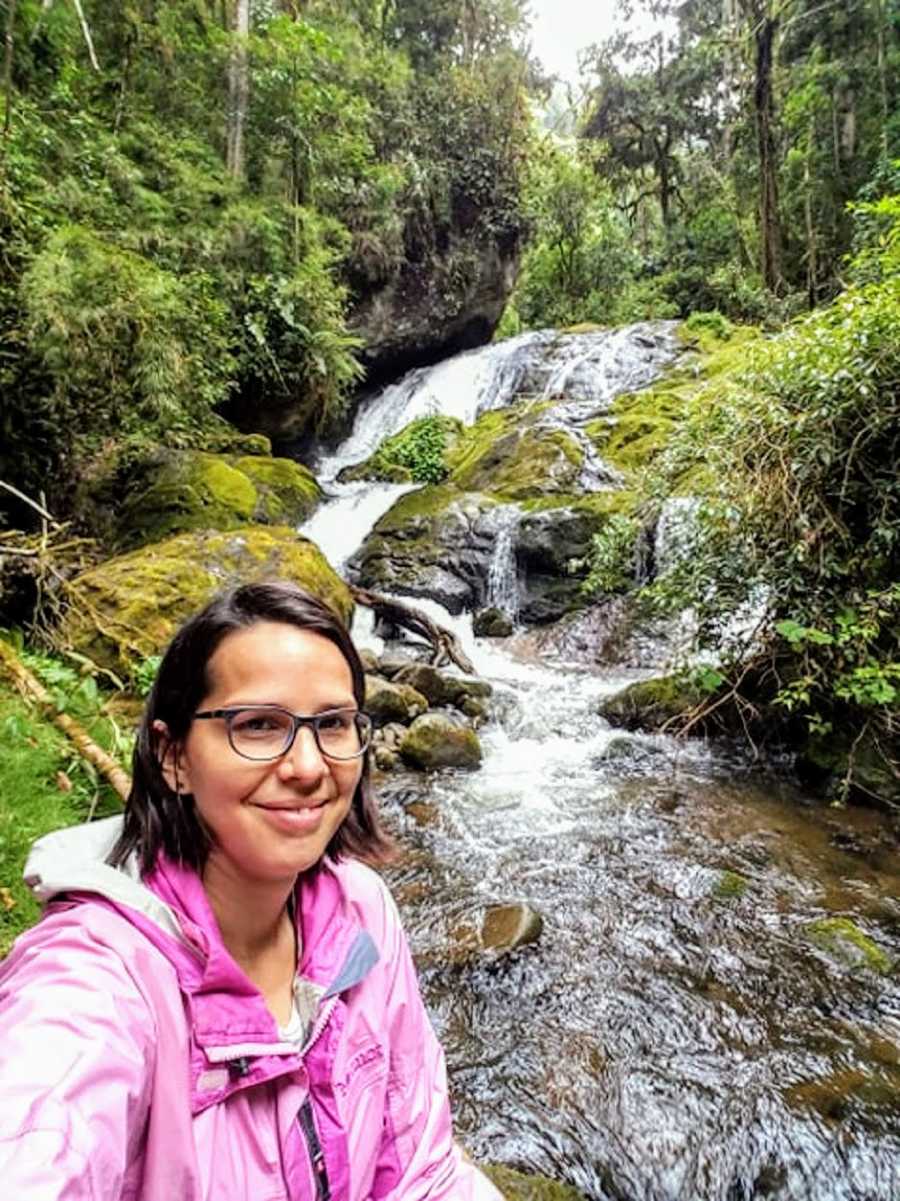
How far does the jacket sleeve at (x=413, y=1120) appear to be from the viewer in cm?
137

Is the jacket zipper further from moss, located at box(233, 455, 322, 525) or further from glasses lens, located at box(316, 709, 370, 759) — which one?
moss, located at box(233, 455, 322, 525)

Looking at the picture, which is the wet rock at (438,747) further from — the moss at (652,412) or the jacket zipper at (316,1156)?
the moss at (652,412)

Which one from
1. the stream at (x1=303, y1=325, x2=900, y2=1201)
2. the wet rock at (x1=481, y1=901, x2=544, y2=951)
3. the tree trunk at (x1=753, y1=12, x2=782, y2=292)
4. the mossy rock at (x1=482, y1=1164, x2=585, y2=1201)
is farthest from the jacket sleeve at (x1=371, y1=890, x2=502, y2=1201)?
the tree trunk at (x1=753, y1=12, x2=782, y2=292)

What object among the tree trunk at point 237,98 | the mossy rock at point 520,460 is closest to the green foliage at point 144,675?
the mossy rock at point 520,460

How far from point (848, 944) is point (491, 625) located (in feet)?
23.0

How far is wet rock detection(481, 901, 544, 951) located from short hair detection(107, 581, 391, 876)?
299 cm

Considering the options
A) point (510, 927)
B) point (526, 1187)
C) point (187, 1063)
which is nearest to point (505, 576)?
point (510, 927)

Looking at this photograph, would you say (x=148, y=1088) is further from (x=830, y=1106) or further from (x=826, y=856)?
Result: (x=826, y=856)

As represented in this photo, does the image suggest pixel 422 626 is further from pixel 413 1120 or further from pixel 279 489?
pixel 413 1120

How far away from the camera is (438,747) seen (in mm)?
6320

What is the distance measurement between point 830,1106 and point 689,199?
28.2 meters

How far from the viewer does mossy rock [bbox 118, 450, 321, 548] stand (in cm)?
842

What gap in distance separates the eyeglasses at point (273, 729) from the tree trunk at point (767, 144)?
610 inches

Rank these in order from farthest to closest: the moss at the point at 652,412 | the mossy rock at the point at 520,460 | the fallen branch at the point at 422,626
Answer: the moss at the point at 652,412 < the mossy rock at the point at 520,460 < the fallen branch at the point at 422,626
